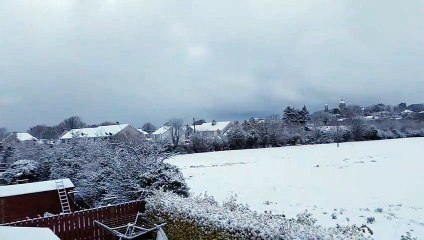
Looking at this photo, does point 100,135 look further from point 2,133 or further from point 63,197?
point 2,133

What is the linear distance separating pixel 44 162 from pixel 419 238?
17.7 meters

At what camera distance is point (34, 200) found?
11.7 m

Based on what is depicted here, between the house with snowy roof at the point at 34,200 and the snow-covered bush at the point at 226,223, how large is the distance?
463 centimetres

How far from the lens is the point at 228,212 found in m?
6.19

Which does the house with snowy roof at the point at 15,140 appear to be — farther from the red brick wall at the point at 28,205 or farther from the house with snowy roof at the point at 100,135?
the red brick wall at the point at 28,205

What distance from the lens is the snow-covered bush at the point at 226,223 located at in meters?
4.75

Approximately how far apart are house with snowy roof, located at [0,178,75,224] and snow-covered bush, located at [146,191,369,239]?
463cm

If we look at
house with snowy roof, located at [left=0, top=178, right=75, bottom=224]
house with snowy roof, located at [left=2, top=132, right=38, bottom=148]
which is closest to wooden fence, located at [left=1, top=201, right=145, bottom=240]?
house with snowy roof, located at [left=0, top=178, right=75, bottom=224]

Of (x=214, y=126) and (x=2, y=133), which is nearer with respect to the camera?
(x=2, y=133)

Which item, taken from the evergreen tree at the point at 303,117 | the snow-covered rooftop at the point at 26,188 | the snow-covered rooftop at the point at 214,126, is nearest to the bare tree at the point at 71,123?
the snow-covered rooftop at the point at 214,126

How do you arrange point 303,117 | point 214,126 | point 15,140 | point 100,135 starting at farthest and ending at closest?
point 214,126 → point 303,117 → point 15,140 → point 100,135

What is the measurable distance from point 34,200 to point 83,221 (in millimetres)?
4092

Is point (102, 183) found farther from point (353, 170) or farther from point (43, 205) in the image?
point (353, 170)

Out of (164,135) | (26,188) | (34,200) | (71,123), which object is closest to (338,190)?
(34,200)
